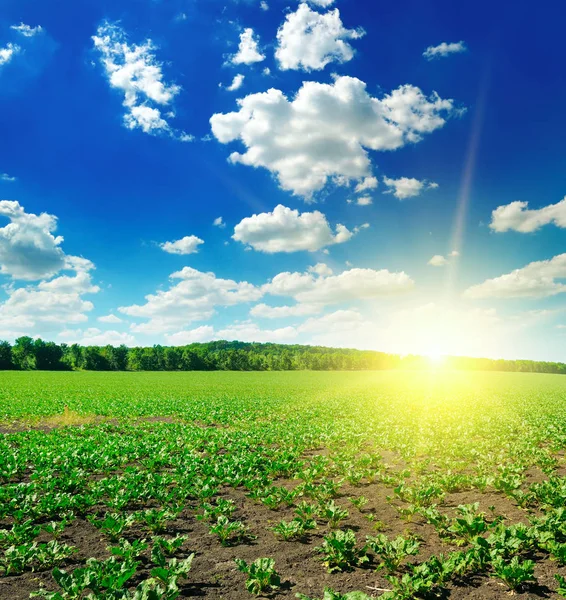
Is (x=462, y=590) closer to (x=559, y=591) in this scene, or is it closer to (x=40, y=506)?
(x=559, y=591)

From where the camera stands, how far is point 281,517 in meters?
8.88

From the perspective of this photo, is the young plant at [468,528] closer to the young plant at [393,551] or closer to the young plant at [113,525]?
the young plant at [393,551]

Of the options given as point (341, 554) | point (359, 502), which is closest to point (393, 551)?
point (341, 554)

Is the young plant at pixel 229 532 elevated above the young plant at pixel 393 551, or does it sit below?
below

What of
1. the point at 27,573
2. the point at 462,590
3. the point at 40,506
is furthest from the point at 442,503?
the point at 40,506

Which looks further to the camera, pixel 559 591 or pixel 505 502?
pixel 505 502

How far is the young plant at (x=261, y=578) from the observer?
5.63 m

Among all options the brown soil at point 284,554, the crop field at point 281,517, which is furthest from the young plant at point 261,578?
the brown soil at point 284,554

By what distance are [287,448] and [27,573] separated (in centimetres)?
1055

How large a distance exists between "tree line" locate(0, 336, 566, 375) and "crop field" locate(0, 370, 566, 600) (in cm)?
12272

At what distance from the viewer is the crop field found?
5.67 m

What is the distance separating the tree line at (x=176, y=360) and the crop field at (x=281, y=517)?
12272 cm

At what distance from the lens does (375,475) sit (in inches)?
480

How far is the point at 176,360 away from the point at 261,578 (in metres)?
138
